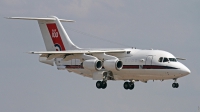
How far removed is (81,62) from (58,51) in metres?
1.61

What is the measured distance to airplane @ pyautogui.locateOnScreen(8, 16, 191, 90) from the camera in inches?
1759

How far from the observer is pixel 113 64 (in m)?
45.2

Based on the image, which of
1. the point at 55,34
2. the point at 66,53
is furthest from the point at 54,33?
the point at 66,53

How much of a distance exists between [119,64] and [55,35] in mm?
6226

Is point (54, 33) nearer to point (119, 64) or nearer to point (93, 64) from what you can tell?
point (93, 64)

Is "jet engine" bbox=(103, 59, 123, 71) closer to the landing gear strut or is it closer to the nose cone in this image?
the landing gear strut

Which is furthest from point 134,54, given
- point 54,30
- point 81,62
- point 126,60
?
point 54,30

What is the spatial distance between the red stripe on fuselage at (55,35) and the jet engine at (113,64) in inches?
201

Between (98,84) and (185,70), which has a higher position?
(185,70)

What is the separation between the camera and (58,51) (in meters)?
47.3

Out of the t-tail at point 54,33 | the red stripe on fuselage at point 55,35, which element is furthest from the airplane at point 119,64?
the red stripe on fuselage at point 55,35

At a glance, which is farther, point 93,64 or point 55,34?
point 55,34

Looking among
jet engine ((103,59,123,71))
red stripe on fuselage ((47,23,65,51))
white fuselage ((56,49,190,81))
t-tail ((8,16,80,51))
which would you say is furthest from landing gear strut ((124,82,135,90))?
red stripe on fuselage ((47,23,65,51))

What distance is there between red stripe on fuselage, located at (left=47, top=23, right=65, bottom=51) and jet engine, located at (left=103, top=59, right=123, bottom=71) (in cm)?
510
